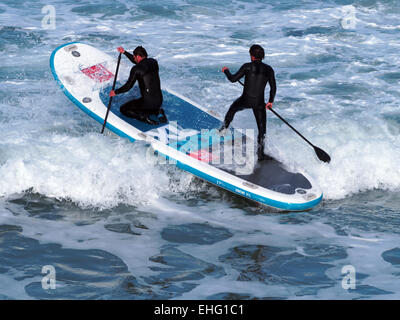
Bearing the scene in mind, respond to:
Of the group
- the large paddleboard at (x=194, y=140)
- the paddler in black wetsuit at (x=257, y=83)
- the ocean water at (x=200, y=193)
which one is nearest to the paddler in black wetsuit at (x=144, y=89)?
the large paddleboard at (x=194, y=140)

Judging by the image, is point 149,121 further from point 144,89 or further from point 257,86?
point 257,86

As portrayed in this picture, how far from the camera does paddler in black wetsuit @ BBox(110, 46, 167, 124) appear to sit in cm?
770

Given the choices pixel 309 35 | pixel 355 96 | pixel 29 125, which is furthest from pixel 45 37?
pixel 355 96

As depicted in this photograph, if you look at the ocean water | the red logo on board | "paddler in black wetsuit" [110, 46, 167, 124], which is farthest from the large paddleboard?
the ocean water

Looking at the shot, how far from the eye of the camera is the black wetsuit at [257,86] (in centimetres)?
727

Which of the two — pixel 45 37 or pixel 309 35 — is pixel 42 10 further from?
pixel 309 35

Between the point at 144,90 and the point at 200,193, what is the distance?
171 centimetres

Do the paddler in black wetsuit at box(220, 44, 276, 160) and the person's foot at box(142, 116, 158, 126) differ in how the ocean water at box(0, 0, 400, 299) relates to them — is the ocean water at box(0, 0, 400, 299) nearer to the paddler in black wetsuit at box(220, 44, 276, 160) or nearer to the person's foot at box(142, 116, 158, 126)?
the person's foot at box(142, 116, 158, 126)

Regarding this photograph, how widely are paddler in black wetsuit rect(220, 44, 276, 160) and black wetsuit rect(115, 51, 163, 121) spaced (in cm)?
108

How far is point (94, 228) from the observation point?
6664 mm

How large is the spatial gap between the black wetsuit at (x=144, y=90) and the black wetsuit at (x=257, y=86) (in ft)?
3.60

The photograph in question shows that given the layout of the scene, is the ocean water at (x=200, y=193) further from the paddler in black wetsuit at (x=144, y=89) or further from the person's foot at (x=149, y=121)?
the paddler in black wetsuit at (x=144, y=89)

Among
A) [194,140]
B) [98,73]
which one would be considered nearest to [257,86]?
[194,140]

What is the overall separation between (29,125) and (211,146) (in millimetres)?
3581
